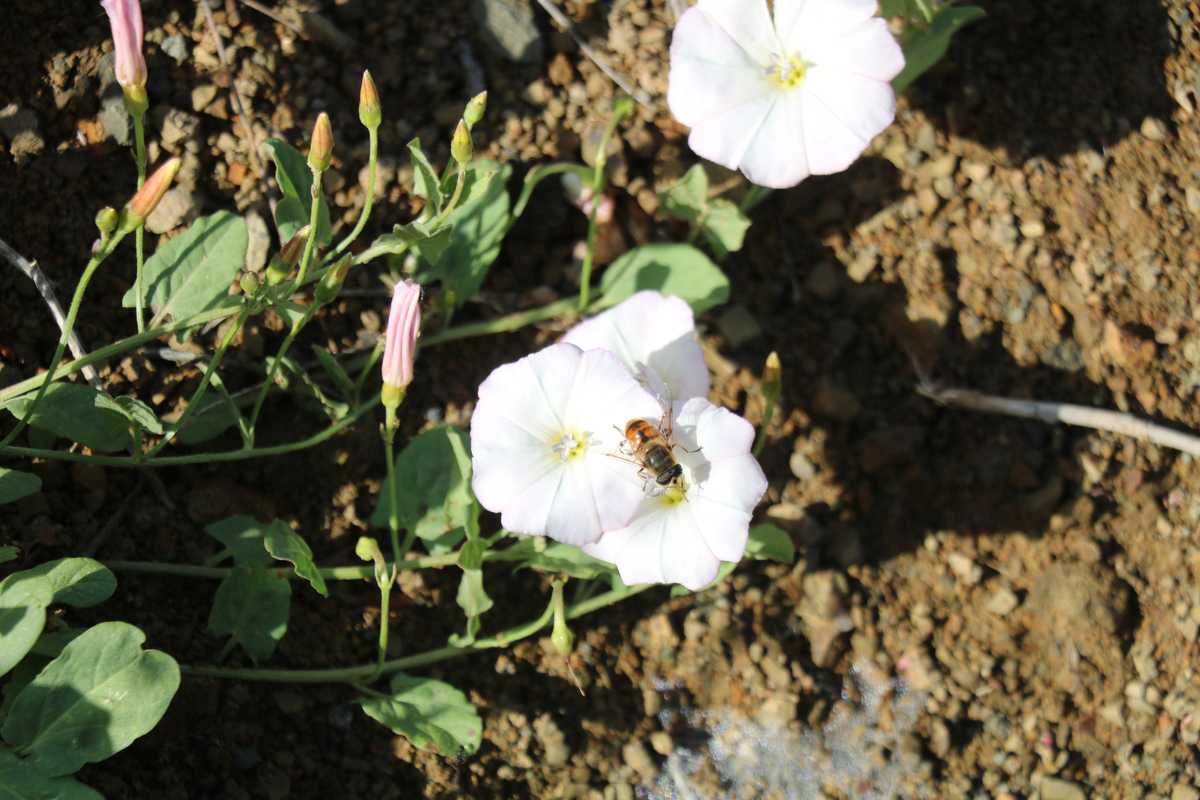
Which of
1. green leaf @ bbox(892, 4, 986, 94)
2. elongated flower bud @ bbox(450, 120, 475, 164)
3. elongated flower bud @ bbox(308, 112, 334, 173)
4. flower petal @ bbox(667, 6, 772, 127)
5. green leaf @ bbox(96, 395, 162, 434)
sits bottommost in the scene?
green leaf @ bbox(892, 4, 986, 94)

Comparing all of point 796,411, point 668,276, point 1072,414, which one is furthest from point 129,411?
point 1072,414

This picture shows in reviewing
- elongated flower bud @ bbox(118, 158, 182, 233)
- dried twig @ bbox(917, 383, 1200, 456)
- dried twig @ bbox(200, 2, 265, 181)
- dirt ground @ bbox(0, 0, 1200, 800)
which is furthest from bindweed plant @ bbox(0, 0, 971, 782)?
dried twig @ bbox(917, 383, 1200, 456)

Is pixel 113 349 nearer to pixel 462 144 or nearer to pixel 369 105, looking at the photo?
pixel 369 105

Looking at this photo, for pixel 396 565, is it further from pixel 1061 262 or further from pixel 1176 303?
pixel 1176 303

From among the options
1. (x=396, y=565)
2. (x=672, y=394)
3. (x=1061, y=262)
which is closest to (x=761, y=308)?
(x=672, y=394)

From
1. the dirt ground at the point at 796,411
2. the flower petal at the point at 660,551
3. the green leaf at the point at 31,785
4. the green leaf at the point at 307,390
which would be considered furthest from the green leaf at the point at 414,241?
the green leaf at the point at 31,785

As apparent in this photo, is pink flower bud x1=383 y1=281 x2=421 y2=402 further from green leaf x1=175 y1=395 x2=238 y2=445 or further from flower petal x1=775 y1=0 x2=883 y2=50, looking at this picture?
flower petal x1=775 y1=0 x2=883 y2=50
